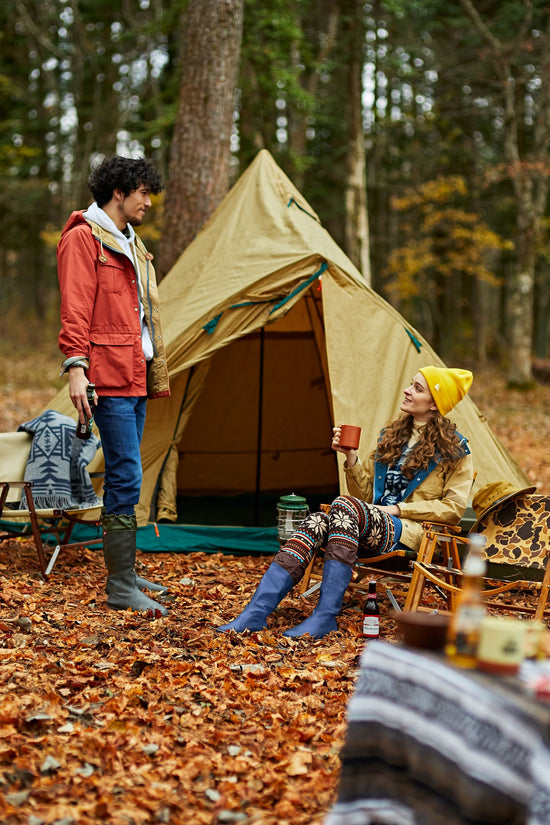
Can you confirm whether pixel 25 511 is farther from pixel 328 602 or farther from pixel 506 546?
pixel 506 546

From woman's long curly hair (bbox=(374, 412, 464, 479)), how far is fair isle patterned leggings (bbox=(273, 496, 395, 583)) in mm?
339

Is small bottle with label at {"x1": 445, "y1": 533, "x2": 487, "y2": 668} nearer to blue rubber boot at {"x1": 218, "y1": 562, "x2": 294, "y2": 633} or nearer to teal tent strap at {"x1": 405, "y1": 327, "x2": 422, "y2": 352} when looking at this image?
blue rubber boot at {"x1": 218, "y1": 562, "x2": 294, "y2": 633}

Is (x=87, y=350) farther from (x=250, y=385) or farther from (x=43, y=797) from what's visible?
(x=250, y=385)

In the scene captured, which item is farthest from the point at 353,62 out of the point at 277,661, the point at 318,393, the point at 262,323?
the point at 277,661

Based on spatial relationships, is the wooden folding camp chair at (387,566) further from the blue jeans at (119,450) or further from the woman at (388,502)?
the blue jeans at (119,450)

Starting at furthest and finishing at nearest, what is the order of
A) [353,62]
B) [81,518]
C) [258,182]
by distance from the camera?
[353,62] → [258,182] → [81,518]

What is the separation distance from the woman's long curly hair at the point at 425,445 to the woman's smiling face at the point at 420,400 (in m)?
0.04

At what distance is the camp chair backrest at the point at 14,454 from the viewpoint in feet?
15.0

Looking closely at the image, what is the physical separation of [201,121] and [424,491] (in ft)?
12.8

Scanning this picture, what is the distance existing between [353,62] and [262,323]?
30.4 ft

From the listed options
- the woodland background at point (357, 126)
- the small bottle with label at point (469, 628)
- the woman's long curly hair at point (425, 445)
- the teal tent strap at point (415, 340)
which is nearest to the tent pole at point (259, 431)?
the teal tent strap at point (415, 340)

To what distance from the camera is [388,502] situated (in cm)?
406

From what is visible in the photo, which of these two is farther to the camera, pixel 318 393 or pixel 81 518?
pixel 318 393

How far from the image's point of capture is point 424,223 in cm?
1648
